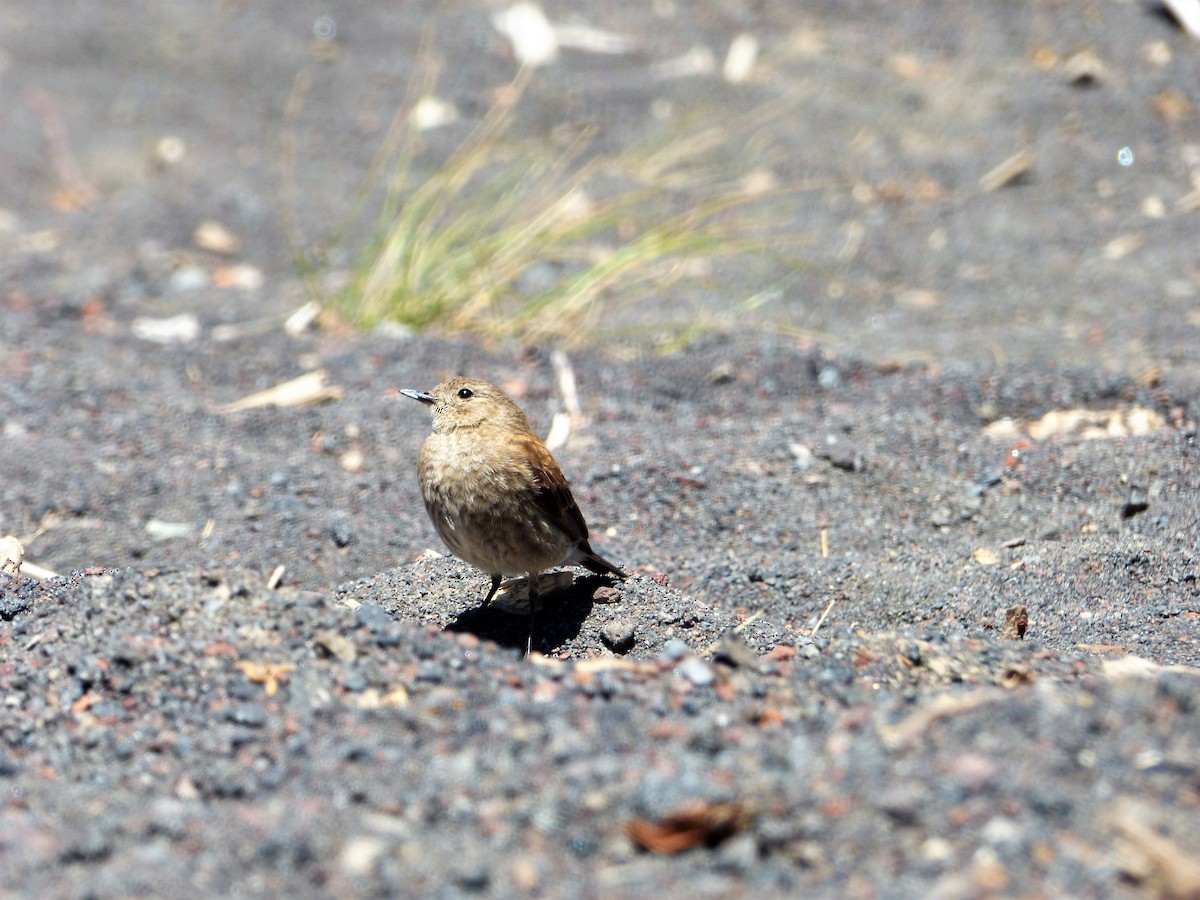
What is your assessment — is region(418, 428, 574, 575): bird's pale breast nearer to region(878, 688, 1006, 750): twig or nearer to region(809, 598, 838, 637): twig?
region(809, 598, 838, 637): twig

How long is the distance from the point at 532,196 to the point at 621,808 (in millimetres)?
5906

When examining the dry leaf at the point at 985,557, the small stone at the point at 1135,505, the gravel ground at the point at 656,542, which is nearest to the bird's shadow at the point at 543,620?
the gravel ground at the point at 656,542

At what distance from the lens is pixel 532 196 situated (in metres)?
8.18

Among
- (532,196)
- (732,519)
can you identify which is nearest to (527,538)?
(732,519)

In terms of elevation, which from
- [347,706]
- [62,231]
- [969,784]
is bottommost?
[62,231]

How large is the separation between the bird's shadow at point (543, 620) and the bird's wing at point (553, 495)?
0.23 meters

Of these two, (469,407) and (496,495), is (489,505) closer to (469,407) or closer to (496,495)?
(496,495)

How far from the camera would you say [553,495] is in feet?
15.4

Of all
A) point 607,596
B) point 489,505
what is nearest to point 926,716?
point 607,596

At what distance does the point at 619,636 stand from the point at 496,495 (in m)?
0.64

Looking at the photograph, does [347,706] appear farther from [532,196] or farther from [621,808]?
[532,196]

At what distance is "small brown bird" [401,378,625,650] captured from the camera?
454cm

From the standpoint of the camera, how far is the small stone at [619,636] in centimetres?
437

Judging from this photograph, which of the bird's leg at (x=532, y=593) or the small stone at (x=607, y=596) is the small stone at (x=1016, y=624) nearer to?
the small stone at (x=607, y=596)
